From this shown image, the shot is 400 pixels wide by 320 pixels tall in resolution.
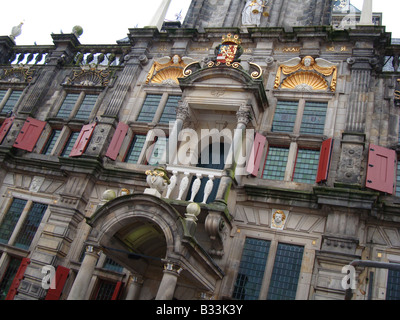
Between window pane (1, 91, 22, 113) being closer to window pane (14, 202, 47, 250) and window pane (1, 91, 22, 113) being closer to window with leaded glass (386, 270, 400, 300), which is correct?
window pane (14, 202, 47, 250)

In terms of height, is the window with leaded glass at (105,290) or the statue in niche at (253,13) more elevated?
the statue in niche at (253,13)

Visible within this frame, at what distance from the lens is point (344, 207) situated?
583 inches

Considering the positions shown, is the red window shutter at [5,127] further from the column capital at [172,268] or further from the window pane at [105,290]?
the column capital at [172,268]

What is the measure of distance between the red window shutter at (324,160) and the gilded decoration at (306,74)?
323cm

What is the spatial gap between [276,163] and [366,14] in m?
8.72

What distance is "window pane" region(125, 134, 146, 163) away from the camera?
20.2 metres

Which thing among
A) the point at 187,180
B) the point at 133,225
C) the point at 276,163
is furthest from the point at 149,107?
the point at 133,225

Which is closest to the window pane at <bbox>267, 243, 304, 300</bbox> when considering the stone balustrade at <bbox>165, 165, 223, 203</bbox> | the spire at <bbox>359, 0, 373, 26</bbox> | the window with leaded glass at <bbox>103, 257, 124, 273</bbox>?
the stone balustrade at <bbox>165, 165, 223, 203</bbox>

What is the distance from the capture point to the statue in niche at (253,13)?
22375mm

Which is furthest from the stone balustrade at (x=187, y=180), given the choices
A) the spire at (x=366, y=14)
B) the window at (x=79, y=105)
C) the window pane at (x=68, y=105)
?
the spire at (x=366, y=14)

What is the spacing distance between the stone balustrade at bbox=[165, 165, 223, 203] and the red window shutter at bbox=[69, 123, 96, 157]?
5.54m

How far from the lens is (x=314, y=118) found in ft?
59.5

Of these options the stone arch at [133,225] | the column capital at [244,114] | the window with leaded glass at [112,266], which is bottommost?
the window with leaded glass at [112,266]

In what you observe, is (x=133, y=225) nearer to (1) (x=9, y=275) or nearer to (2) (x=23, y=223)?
(2) (x=23, y=223)
